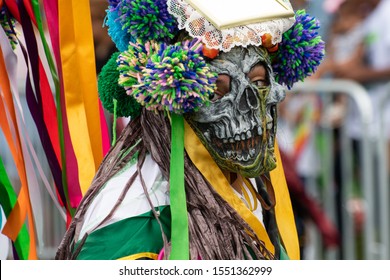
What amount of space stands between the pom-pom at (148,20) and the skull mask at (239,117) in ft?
0.54

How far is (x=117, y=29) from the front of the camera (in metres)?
3.00

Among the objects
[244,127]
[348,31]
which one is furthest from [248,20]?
[348,31]

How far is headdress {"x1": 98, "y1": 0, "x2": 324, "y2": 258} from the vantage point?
284 centimetres

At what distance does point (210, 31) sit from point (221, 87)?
16 centimetres

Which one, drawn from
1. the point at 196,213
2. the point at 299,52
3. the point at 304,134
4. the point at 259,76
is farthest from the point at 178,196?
the point at 304,134

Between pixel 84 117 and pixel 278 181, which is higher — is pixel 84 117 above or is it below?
above

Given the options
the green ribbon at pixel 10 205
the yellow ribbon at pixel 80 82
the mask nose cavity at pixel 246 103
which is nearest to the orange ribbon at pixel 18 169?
the green ribbon at pixel 10 205

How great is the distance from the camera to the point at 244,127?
2918mm

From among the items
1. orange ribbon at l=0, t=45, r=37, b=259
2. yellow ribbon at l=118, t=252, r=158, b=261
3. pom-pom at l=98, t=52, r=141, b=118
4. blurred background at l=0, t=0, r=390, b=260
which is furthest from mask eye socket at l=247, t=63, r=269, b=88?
blurred background at l=0, t=0, r=390, b=260

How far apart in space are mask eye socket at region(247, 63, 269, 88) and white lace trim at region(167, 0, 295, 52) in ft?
0.27

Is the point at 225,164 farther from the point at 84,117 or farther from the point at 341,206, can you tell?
the point at 341,206

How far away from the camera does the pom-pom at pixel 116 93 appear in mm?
3051

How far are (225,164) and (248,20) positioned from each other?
1.38 ft

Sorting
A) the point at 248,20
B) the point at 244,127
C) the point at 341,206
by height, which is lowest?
the point at 341,206
